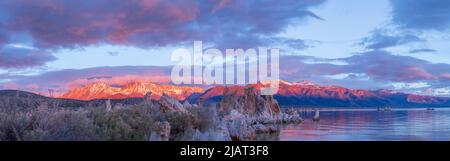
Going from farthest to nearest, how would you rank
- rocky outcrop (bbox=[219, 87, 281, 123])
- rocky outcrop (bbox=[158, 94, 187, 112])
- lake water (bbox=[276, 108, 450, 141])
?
rocky outcrop (bbox=[219, 87, 281, 123]) < lake water (bbox=[276, 108, 450, 141]) < rocky outcrop (bbox=[158, 94, 187, 112])

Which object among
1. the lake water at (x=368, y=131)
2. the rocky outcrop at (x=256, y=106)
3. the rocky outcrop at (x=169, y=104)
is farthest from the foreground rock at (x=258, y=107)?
the rocky outcrop at (x=169, y=104)

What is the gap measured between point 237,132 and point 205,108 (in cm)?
404

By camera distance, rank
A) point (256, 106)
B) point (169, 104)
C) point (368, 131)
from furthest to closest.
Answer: point (256, 106) < point (368, 131) < point (169, 104)

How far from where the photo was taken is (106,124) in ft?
45.7

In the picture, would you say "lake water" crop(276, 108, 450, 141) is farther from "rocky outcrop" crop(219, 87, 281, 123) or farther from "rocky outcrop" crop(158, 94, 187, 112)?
"rocky outcrop" crop(158, 94, 187, 112)

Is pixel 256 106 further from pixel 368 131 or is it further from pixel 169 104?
pixel 169 104

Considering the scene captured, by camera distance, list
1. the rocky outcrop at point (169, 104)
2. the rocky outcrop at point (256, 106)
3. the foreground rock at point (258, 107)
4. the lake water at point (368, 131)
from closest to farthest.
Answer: the rocky outcrop at point (169, 104) < the lake water at point (368, 131) < the foreground rock at point (258, 107) < the rocky outcrop at point (256, 106)

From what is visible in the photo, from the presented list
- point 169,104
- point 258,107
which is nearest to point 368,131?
point 169,104

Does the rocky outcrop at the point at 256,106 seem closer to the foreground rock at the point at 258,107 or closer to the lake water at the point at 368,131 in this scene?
the foreground rock at the point at 258,107

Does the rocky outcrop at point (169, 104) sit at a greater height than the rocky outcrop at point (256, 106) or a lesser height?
greater

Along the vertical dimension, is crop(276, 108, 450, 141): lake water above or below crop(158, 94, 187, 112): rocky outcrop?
below

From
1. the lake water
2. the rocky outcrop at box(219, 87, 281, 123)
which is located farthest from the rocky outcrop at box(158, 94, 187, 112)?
the rocky outcrop at box(219, 87, 281, 123)
